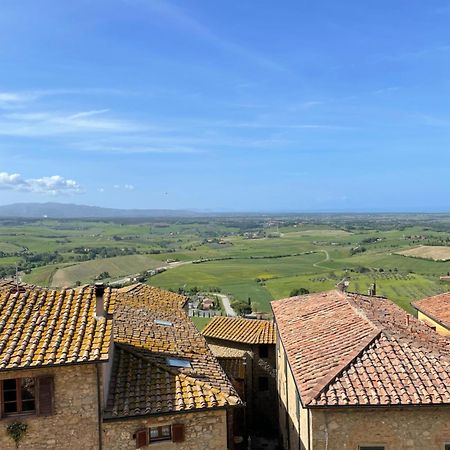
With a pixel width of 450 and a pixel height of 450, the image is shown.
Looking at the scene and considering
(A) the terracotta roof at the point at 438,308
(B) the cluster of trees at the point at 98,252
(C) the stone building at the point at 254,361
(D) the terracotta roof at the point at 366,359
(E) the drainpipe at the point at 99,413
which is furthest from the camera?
(B) the cluster of trees at the point at 98,252

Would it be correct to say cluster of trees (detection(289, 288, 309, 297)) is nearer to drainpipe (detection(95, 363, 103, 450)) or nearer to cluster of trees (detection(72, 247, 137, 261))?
drainpipe (detection(95, 363, 103, 450))

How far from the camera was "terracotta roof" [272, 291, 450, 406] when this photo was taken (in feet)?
38.5

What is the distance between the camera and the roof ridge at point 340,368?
11.7 meters

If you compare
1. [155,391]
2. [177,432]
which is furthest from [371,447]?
[155,391]

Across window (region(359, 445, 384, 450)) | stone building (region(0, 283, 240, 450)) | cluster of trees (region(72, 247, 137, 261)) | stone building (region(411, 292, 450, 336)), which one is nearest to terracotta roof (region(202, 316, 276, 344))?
stone building (region(411, 292, 450, 336))

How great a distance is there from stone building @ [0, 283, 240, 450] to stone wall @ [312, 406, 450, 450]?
260 centimetres

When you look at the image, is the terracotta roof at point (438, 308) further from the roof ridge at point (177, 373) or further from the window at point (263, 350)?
the roof ridge at point (177, 373)

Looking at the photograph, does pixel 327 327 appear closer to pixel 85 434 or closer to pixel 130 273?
pixel 85 434

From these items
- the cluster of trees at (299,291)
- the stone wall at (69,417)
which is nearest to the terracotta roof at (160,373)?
the stone wall at (69,417)

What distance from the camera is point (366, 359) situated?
13.2m

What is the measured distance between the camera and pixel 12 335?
38.7 feet

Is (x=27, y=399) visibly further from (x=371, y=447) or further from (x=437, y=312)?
(x=437, y=312)

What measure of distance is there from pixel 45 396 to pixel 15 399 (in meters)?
0.77

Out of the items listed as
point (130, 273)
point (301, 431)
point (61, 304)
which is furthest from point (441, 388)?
point (130, 273)
